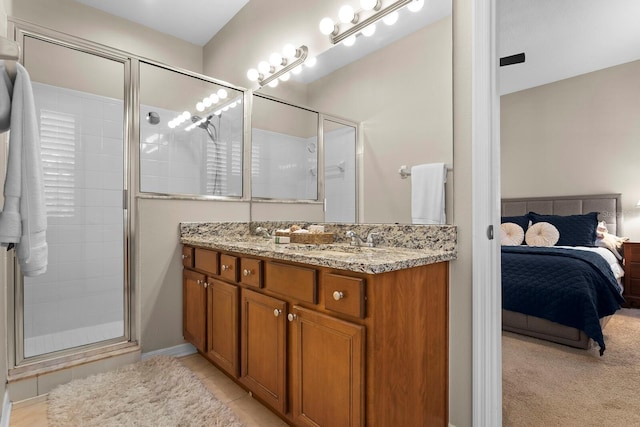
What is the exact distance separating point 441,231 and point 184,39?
368 centimetres

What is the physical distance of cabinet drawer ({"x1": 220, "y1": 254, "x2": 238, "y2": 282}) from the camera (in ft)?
6.13

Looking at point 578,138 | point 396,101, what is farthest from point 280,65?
point 578,138

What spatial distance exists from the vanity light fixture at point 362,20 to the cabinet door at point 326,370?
1.58 metres

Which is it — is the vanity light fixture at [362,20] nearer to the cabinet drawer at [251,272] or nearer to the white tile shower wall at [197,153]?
the white tile shower wall at [197,153]

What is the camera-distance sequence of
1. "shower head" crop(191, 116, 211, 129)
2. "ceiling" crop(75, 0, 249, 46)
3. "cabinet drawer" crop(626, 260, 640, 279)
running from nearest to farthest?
"shower head" crop(191, 116, 211, 129), "ceiling" crop(75, 0, 249, 46), "cabinet drawer" crop(626, 260, 640, 279)

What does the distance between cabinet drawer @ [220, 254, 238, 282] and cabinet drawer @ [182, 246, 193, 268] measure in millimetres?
514

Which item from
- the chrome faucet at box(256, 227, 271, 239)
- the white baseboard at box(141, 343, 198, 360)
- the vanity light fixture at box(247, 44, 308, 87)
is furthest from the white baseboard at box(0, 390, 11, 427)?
the vanity light fixture at box(247, 44, 308, 87)

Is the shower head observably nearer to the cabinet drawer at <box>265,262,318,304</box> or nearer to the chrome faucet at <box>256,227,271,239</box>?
the chrome faucet at <box>256,227,271,239</box>

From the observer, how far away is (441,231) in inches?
59.5

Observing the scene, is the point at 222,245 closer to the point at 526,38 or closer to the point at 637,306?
the point at 526,38

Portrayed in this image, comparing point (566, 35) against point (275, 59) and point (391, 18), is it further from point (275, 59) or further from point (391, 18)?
point (275, 59)

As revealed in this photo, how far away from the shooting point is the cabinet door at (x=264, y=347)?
1.51 metres

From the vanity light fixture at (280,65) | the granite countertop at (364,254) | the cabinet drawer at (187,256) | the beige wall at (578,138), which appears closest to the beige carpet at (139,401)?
the cabinet drawer at (187,256)

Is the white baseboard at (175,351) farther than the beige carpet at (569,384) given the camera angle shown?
Yes
